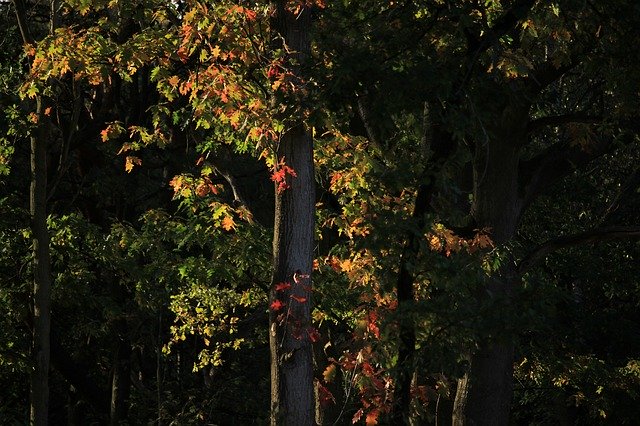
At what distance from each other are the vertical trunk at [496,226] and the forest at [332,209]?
0.04m

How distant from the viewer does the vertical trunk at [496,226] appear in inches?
600

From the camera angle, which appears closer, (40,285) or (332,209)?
(40,285)

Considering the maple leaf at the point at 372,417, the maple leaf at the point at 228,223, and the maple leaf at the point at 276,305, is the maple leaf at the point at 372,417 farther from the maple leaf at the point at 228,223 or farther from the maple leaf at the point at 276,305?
the maple leaf at the point at 228,223

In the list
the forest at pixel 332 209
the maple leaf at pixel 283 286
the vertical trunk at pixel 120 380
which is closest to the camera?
the forest at pixel 332 209

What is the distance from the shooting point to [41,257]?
50.9 feet

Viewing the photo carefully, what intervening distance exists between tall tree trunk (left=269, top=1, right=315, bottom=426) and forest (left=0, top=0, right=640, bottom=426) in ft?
0.08

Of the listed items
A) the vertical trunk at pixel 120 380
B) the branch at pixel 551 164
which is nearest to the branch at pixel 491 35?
the branch at pixel 551 164

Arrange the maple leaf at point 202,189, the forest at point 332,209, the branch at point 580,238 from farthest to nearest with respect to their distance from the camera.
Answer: the branch at point 580,238 < the maple leaf at point 202,189 < the forest at point 332,209

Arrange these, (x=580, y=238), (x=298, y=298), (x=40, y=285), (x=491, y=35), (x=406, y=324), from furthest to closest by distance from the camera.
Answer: (x=580, y=238) → (x=40, y=285) → (x=298, y=298) → (x=491, y=35) → (x=406, y=324)

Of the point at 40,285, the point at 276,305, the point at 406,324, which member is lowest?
the point at 406,324

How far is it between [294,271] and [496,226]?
5.28 meters

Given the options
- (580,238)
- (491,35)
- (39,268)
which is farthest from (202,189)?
(580,238)

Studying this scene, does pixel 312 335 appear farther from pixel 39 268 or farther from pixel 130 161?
pixel 39 268

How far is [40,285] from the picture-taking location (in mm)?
15422
